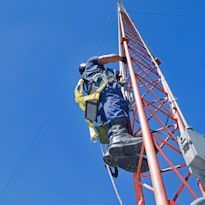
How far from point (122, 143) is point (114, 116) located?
0.62 m

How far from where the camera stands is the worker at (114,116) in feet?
16.5

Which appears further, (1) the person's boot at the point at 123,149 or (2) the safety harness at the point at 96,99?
(2) the safety harness at the point at 96,99

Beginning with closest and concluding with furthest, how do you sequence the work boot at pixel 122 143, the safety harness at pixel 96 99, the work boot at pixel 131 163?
the work boot at pixel 122 143 → the work boot at pixel 131 163 → the safety harness at pixel 96 99

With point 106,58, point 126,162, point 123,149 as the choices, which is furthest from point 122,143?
point 106,58

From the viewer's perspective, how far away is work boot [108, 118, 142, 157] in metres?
4.99

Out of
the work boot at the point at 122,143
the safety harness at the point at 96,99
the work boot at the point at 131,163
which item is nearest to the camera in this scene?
the work boot at the point at 122,143

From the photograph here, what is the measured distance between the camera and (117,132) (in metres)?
5.29

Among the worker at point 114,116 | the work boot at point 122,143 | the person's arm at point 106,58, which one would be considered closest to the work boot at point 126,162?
the worker at point 114,116

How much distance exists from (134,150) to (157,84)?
3.34 meters

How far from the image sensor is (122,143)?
5.01 metres

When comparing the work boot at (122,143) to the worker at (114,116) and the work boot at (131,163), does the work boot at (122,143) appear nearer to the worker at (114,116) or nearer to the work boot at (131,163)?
the worker at (114,116)

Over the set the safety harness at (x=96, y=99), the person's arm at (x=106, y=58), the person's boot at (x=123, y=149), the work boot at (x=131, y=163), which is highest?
the person's arm at (x=106, y=58)

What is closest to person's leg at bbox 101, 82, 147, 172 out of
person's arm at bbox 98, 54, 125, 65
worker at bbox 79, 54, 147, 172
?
worker at bbox 79, 54, 147, 172

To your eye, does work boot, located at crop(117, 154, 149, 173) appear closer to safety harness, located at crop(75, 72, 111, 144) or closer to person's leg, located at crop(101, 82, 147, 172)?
person's leg, located at crop(101, 82, 147, 172)
